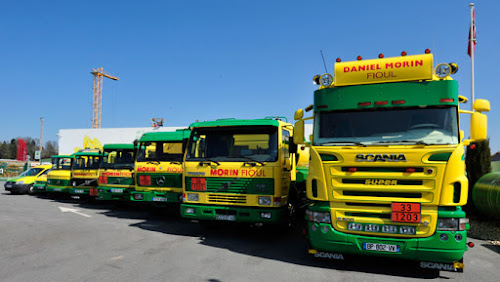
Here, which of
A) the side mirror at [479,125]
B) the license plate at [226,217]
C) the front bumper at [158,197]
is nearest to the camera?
the side mirror at [479,125]

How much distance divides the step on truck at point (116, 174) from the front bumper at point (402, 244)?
7915 millimetres

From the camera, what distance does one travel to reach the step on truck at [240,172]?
7086 millimetres

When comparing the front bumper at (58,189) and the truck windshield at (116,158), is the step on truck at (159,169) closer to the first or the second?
the truck windshield at (116,158)

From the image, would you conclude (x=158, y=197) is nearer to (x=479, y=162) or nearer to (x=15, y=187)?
(x=479, y=162)

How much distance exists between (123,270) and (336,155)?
3.76 m

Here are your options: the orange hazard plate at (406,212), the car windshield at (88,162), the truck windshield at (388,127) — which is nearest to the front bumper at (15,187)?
the car windshield at (88,162)

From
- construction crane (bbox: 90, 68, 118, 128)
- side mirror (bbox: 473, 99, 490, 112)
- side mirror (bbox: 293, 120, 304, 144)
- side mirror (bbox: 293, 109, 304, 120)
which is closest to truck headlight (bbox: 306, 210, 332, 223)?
side mirror (bbox: 293, 120, 304, 144)

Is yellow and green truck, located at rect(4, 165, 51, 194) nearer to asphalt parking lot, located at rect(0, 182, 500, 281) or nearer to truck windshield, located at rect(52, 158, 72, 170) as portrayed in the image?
truck windshield, located at rect(52, 158, 72, 170)

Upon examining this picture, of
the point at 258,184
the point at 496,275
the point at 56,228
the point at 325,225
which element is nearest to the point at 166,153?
the point at 56,228

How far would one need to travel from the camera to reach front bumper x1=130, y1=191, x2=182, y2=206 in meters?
9.59

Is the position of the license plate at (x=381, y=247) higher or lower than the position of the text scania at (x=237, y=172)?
lower

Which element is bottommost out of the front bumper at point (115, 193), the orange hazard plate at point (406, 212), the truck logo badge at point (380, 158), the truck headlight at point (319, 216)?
the front bumper at point (115, 193)

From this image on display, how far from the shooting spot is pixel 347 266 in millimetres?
5680

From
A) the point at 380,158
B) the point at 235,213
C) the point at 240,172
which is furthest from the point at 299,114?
the point at 235,213
